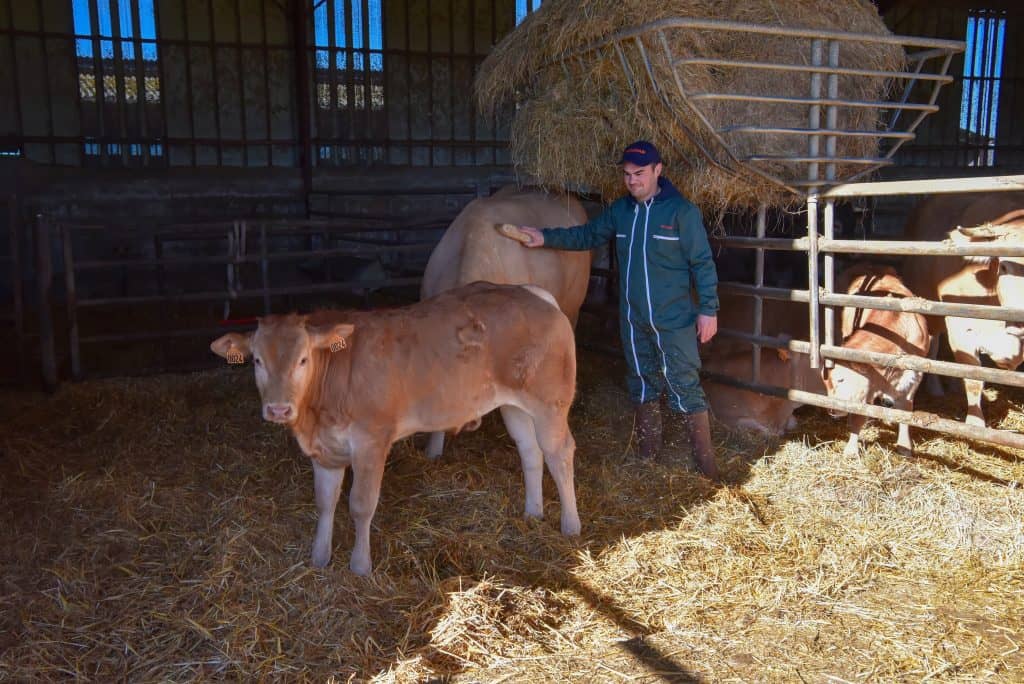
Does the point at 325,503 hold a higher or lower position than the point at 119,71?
lower

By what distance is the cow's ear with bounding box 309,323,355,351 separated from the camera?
14.1 feet

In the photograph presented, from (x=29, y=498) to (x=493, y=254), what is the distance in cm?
335

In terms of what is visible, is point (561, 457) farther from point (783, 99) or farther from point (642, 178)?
point (783, 99)

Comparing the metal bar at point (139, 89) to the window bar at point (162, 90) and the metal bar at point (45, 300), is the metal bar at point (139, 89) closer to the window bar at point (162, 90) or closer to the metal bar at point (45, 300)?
the window bar at point (162, 90)

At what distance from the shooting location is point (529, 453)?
533 centimetres

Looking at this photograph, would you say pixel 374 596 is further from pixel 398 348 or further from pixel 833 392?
pixel 833 392

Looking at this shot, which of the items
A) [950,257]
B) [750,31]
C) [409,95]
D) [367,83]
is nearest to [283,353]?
[750,31]

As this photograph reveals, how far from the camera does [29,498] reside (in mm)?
5449

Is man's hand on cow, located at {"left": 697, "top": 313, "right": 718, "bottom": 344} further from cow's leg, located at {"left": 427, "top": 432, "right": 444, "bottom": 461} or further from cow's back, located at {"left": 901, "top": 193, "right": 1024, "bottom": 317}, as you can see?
cow's back, located at {"left": 901, "top": 193, "right": 1024, "bottom": 317}

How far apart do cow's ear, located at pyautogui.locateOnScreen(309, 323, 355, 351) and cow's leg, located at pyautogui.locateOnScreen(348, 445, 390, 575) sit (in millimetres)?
539

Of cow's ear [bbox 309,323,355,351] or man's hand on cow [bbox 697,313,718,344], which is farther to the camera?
man's hand on cow [bbox 697,313,718,344]

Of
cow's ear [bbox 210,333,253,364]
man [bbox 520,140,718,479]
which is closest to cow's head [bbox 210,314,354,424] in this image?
cow's ear [bbox 210,333,253,364]

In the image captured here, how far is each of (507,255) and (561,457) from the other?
2.06 meters

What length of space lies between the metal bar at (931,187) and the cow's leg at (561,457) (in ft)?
8.17
